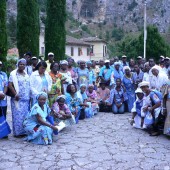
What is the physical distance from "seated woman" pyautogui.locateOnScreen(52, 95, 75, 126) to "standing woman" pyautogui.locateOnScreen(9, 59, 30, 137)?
3.13 feet

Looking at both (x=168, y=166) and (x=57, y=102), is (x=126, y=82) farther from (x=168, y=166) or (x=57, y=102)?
(x=168, y=166)

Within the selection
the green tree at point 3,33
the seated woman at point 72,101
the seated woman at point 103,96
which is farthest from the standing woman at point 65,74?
the green tree at point 3,33

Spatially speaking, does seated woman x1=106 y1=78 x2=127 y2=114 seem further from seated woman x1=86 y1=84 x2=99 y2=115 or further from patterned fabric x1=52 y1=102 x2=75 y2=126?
patterned fabric x1=52 y1=102 x2=75 y2=126

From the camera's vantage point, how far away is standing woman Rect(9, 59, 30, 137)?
6.84 metres

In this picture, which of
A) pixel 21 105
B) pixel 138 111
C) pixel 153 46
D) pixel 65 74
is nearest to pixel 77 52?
pixel 153 46

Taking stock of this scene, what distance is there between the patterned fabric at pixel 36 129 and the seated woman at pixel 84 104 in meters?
2.75

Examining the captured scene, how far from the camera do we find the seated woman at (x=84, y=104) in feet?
30.8

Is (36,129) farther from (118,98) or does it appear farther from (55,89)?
(118,98)

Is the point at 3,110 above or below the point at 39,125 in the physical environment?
above

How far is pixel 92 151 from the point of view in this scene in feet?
20.0

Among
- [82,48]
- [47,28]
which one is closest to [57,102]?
[47,28]

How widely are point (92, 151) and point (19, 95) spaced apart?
7.05 ft

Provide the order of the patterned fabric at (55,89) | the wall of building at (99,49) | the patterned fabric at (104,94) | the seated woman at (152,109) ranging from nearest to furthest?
the seated woman at (152,109), the patterned fabric at (55,89), the patterned fabric at (104,94), the wall of building at (99,49)

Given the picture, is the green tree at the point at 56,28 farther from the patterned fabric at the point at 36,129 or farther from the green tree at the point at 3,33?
the patterned fabric at the point at 36,129
